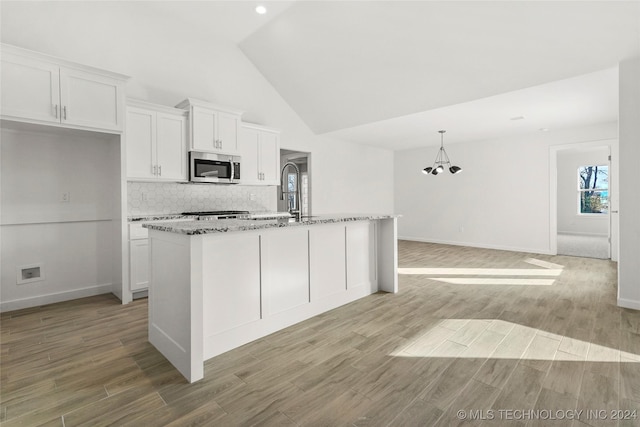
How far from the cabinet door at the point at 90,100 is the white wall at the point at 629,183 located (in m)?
5.31

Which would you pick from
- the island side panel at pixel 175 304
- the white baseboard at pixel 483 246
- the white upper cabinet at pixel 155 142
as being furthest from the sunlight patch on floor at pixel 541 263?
the white upper cabinet at pixel 155 142

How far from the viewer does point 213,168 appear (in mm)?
4531

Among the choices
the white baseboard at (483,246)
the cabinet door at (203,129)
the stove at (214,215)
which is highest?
the cabinet door at (203,129)

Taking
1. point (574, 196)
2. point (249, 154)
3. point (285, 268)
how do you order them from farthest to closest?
point (574, 196)
point (249, 154)
point (285, 268)

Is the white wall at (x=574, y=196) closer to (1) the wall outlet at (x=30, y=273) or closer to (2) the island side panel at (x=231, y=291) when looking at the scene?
(2) the island side panel at (x=231, y=291)

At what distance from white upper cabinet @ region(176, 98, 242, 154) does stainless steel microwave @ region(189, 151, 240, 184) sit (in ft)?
0.31

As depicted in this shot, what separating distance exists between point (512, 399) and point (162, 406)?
191 cm

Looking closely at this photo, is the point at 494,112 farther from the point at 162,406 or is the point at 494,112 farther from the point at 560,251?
→ the point at 162,406

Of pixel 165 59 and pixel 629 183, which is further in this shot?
pixel 165 59

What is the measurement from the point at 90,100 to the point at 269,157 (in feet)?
8.72

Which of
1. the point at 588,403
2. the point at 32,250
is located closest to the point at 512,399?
the point at 588,403

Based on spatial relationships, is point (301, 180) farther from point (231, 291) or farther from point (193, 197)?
point (231, 291)

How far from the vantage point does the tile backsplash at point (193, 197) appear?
423 cm

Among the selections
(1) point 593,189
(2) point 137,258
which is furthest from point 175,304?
(1) point 593,189
